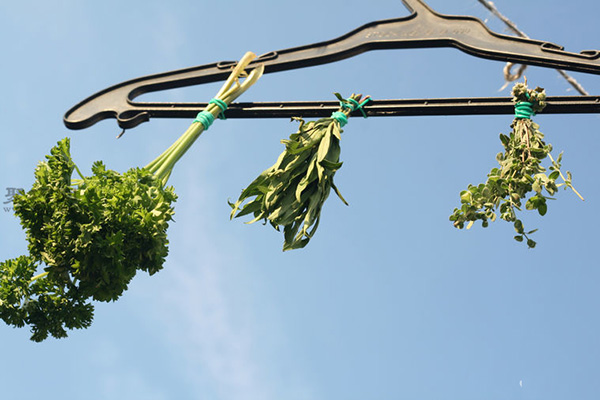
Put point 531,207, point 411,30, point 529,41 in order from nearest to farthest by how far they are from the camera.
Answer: point 531,207 < point 529,41 < point 411,30

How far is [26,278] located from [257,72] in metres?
1.60

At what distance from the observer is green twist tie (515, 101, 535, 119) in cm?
361

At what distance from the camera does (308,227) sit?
3533 mm

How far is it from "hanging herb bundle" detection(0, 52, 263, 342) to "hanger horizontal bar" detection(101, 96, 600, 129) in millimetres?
722

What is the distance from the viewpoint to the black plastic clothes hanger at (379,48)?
12.2 ft

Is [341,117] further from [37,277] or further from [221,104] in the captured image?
[37,277]

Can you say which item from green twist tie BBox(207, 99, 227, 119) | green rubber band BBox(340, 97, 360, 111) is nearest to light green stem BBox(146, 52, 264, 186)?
green twist tie BBox(207, 99, 227, 119)

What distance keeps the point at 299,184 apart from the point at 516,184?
0.97 meters

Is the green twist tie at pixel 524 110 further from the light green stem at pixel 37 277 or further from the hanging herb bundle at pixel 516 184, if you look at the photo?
the light green stem at pixel 37 277

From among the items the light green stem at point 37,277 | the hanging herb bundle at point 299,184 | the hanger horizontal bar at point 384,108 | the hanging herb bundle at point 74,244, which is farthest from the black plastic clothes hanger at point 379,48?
the light green stem at point 37,277

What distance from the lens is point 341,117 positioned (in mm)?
3805

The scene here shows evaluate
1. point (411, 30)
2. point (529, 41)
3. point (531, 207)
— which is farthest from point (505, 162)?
point (411, 30)

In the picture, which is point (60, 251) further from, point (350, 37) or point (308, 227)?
point (350, 37)

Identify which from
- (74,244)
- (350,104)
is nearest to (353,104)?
(350,104)
